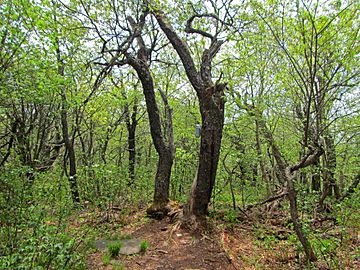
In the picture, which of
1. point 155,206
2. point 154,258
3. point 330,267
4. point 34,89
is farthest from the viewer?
point 155,206

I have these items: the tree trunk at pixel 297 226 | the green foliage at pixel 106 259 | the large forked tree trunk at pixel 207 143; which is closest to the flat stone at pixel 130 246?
the green foliage at pixel 106 259

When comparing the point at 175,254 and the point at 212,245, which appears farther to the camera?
the point at 212,245

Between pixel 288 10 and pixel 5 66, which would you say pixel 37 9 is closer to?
pixel 5 66

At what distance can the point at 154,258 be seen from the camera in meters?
4.18

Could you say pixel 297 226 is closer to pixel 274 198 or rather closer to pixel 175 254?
pixel 274 198

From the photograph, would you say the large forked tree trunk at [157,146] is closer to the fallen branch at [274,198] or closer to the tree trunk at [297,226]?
the fallen branch at [274,198]

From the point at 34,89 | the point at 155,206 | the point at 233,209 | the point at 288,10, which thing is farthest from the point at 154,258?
the point at 288,10

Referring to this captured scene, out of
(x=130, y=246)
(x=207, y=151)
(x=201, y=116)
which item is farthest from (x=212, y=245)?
(x=201, y=116)

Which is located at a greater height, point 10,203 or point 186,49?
point 186,49

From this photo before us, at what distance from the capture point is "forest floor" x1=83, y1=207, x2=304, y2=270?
12.8 ft

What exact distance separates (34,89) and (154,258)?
4152 millimetres

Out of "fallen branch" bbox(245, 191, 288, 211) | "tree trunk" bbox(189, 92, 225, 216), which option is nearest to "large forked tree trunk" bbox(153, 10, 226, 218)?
"tree trunk" bbox(189, 92, 225, 216)

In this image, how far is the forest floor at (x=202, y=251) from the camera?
3904mm

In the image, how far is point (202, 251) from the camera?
171 inches
